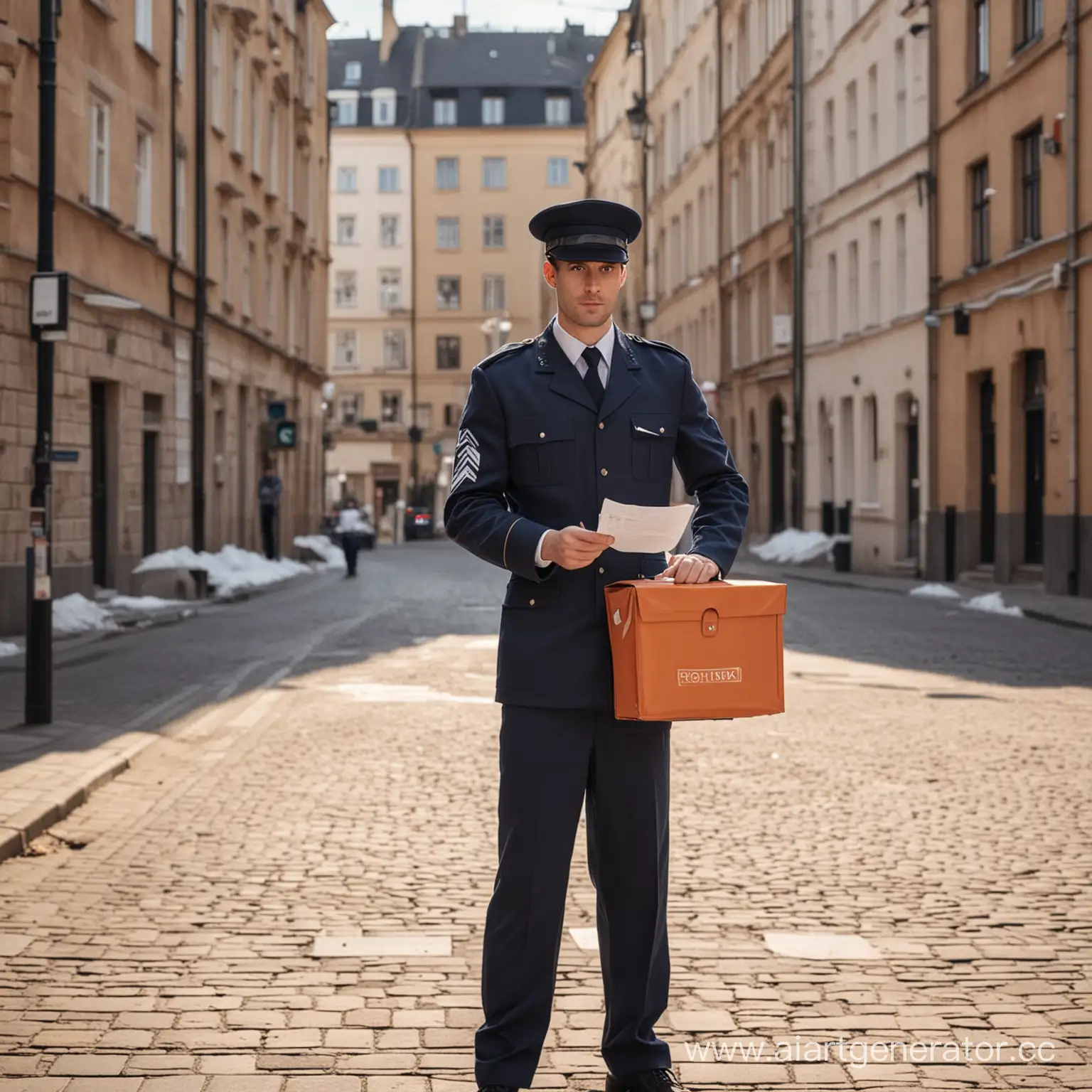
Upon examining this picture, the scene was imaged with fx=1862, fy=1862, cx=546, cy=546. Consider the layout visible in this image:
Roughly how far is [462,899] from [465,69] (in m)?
87.0

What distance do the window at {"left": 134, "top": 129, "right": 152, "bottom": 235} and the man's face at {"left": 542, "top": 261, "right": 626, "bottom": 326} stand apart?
24.3 m

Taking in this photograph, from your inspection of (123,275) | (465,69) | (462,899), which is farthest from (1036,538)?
(465,69)

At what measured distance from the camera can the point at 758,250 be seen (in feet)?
158

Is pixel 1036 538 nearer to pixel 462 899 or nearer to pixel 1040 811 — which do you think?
pixel 1040 811

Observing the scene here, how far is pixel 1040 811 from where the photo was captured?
340 inches

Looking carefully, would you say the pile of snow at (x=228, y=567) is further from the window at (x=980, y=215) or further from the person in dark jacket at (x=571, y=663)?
the person in dark jacket at (x=571, y=663)

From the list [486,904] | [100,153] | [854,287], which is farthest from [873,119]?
[486,904]

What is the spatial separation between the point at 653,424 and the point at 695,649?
0.58 metres

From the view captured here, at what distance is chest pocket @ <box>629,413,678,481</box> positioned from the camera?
4301mm

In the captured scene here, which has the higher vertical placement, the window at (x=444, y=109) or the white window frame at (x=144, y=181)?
the window at (x=444, y=109)

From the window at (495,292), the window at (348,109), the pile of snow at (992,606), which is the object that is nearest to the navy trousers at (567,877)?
the pile of snow at (992,606)

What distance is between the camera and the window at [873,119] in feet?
122

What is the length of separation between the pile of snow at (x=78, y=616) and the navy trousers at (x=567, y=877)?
53.8 ft

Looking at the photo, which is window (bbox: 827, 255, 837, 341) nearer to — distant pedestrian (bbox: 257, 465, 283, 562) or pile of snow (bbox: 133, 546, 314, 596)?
distant pedestrian (bbox: 257, 465, 283, 562)
